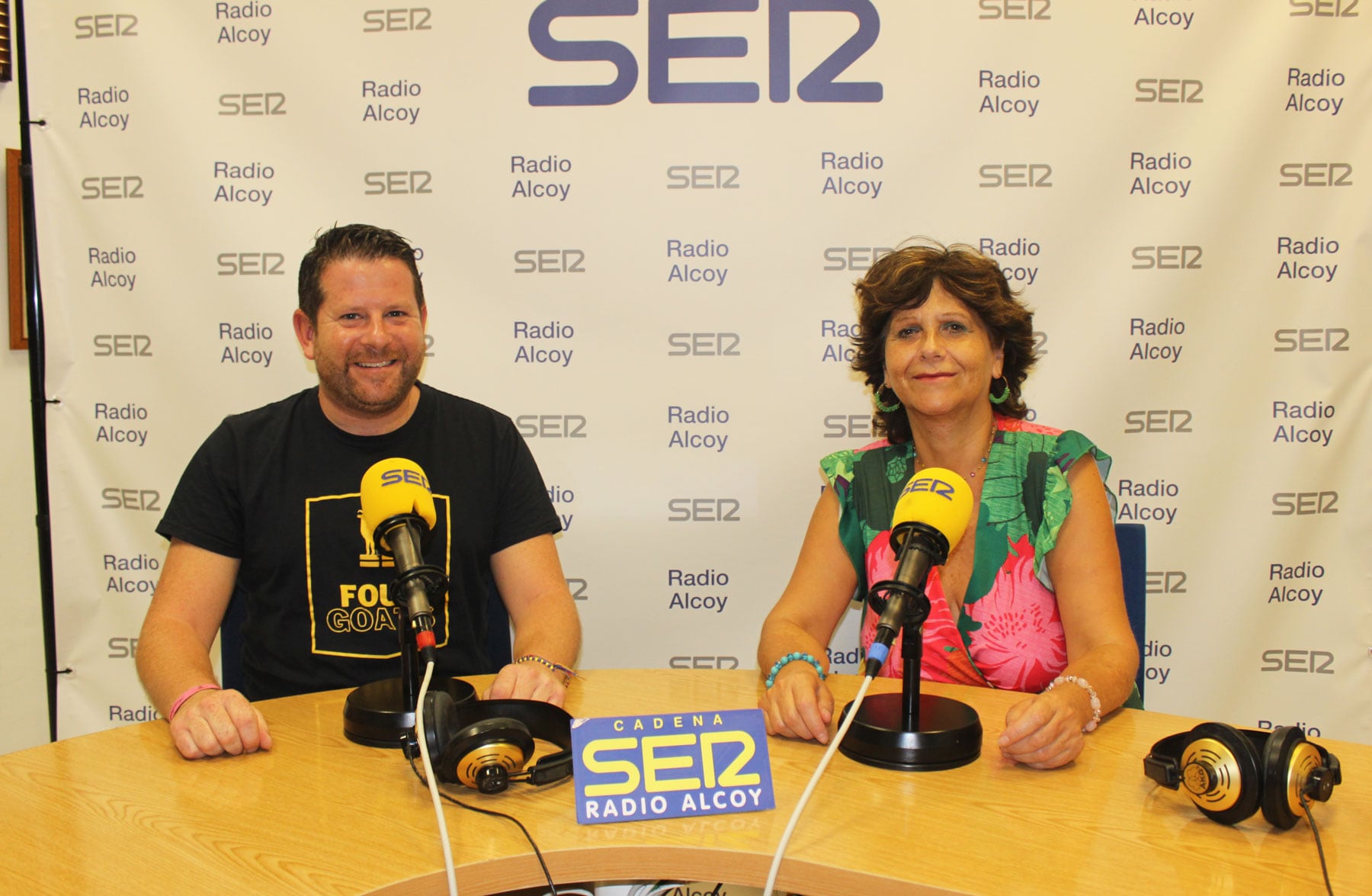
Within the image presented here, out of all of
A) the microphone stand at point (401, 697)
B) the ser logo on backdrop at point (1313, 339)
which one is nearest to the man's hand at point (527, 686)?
the microphone stand at point (401, 697)

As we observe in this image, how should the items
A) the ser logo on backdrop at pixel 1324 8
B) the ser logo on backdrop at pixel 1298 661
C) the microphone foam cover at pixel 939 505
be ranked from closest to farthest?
the microphone foam cover at pixel 939 505 → the ser logo on backdrop at pixel 1324 8 → the ser logo on backdrop at pixel 1298 661

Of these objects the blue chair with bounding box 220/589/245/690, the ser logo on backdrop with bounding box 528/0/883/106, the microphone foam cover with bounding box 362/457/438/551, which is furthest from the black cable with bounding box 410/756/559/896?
the ser logo on backdrop with bounding box 528/0/883/106

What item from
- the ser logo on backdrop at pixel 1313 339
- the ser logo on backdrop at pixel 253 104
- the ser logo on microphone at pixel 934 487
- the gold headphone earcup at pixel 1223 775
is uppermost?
the ser logo on backdrop at pixel 253 104

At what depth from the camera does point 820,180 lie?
285 centimetres

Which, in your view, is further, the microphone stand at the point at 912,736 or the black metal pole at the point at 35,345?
the black metal pole at the point at 35,345

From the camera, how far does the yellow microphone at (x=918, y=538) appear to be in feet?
4.01

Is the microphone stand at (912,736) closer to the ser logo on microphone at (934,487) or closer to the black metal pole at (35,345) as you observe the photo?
the ser logo on microphone at (934,487)

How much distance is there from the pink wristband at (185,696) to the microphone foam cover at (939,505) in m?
1.16

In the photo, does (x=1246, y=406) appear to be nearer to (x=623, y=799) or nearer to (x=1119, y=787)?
(x=1119, y=787)

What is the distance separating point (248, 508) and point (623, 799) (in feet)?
4.15

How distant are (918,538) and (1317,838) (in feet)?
1.83

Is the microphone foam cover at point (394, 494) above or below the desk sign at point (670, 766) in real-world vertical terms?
above

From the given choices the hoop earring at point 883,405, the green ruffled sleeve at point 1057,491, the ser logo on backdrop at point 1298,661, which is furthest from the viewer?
the ser logo on backdrop at point 1298,661

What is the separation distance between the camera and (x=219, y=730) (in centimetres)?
150
